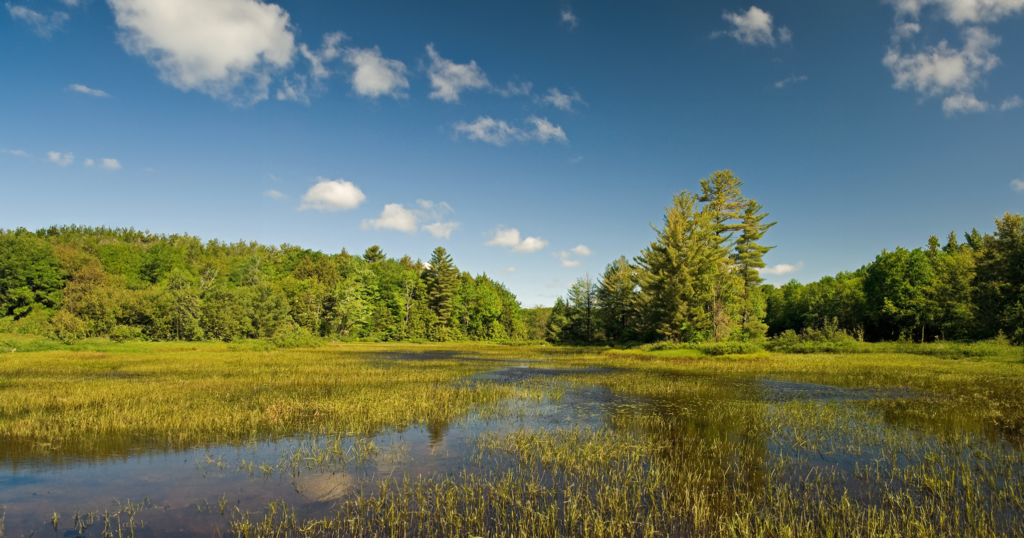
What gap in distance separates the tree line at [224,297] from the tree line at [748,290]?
1183 inches

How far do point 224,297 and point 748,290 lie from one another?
78970mm

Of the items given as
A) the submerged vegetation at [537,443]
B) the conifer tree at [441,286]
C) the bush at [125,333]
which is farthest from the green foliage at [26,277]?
the conifer tree at [441,286]

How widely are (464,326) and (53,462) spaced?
9428 cm

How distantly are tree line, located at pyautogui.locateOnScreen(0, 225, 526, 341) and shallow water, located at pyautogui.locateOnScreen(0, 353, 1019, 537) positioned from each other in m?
55.9

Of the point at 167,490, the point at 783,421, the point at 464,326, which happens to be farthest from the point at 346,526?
the point at 464,326

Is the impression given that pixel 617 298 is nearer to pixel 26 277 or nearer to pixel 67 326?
pixel 67 326

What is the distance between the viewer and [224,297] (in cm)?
7094

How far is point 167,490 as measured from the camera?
9.28 metres

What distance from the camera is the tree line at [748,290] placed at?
46.6 meters

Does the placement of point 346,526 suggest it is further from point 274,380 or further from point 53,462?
point 274,380

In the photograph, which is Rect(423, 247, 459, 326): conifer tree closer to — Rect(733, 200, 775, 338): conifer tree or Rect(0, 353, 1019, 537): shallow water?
Rect(733, 200, 775, 338): conifer tree

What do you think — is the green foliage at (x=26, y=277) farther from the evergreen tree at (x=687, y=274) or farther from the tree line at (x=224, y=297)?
the evergreen tree at (x=687, y=274)

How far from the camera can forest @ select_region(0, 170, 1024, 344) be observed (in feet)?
174

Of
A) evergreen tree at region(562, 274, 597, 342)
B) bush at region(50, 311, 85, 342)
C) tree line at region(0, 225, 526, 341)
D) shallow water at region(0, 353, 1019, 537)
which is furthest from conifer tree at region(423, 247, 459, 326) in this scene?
shallow water at region(0, 353, 1019, 537)
